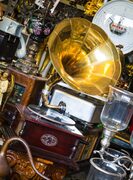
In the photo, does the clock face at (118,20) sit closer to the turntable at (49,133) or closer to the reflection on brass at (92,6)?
the reflection on brass at (92,6)

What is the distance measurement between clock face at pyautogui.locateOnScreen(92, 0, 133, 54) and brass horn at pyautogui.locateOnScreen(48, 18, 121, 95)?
0.74m

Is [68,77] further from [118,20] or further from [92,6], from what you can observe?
[92,6]

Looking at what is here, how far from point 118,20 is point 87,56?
0.93 metres

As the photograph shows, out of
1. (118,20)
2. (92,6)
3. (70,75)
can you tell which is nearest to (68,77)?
(70,75)

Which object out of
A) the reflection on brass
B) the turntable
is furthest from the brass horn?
the reflection on brass

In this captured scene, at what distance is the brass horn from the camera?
8.68 ft

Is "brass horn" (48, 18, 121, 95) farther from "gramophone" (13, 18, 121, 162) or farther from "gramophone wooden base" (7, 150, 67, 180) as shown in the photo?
"gramophone wooden base" (7, 150, 67, 180)

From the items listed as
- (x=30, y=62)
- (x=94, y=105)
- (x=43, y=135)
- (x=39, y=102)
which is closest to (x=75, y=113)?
(x=94, y=105)

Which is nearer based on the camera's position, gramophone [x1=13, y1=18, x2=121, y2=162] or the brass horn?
gramophone [x1=13, y1=18, x2=121, y2=162]

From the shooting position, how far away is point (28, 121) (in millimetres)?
2168

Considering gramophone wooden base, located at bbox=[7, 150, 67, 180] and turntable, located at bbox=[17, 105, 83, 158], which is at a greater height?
turntable, located at bbox=[17, 105, 83, 158]

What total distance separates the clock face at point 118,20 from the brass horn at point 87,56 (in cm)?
74

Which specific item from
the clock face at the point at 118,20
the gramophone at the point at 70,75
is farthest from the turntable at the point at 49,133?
the clock face at the point at 118,20

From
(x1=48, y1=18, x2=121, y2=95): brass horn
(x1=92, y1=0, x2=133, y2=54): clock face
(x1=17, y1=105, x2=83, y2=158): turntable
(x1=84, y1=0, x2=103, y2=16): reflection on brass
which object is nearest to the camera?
(x1=17, y1=105, x2=83, y2=158): turntable
